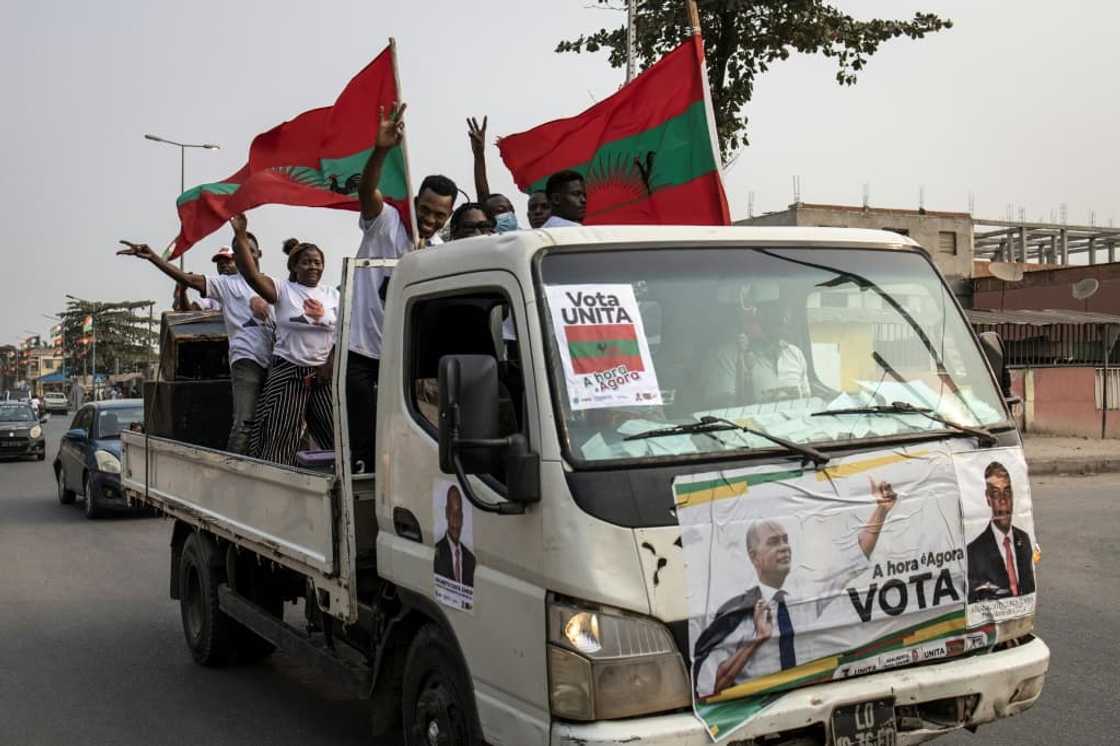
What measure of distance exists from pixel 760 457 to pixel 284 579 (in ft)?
11.5

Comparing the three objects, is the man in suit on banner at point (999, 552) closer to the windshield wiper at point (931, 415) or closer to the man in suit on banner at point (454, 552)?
the windshield wiper at point (931, 415)

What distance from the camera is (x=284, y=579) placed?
5938 mm

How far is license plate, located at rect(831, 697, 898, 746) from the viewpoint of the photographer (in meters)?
3.21

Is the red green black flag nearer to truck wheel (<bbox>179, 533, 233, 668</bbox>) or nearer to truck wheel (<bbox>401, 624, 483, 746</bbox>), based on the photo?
truck wheel (<bbox>401, 624, 483, 746</bbox>)

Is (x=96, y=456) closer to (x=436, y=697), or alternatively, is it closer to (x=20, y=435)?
(x=436, y=697)

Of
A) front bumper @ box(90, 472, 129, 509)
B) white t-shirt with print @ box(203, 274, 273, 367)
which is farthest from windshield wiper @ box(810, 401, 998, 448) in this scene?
front bumper @ box(90, 472, 129, 509)

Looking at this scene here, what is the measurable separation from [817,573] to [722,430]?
0.51 meters

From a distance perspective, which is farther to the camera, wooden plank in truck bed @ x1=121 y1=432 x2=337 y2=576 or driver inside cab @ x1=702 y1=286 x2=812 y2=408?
wooden plank in truck bed @ x1=121 y1=432 x2=337 y2=576

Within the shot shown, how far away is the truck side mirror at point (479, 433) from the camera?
3156 millimetres

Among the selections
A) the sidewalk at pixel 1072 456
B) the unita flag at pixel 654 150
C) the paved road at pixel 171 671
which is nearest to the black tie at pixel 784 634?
the paved road at pixel 171 671

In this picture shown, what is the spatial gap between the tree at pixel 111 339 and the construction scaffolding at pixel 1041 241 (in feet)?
270

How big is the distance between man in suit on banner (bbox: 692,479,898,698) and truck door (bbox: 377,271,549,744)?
48cm

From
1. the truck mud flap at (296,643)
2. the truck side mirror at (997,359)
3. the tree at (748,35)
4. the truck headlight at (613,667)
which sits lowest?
the truck mud flap at (296,643)

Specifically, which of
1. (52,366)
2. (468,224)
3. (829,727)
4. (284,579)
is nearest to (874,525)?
(829,727)
